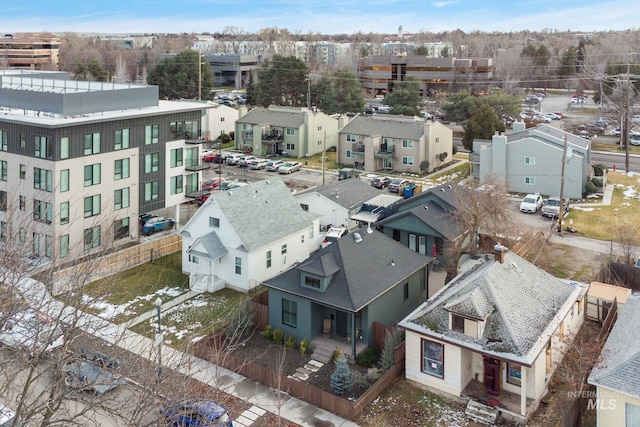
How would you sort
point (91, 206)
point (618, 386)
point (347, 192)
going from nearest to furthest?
point (618, 386), point (91, 206), point (347, 192)

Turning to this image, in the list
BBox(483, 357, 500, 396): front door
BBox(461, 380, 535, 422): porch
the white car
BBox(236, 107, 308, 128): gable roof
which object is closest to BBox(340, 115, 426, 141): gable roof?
BBox(236, 107, 308, 128): gable roof

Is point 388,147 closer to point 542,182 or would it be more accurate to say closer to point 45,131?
point 542,182

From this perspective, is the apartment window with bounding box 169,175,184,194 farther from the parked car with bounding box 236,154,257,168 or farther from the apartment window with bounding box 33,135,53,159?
the parked car with bounding box 236,154,257,168

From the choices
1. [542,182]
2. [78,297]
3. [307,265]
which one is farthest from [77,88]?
[542,182]

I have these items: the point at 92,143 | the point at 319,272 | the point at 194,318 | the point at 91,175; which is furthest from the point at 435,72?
the point at 319,272

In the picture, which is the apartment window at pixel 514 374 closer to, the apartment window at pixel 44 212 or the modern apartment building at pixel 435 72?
the apartment window at pixel 44 212

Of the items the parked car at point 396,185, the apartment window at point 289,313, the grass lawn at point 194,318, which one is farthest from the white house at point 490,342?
the parked car at point 396,185

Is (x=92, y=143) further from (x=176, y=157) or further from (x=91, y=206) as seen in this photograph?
(x=176, y=157)

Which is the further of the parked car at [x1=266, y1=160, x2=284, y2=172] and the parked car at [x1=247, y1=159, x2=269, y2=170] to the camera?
the parked car at [x1=247, y1=159, x2=269, y2=170]
